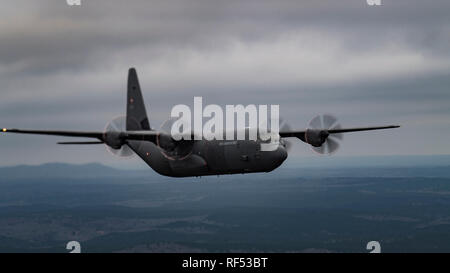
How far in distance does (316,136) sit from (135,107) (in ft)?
80.6

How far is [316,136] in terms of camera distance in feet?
166

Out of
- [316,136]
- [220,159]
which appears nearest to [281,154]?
[316,136]

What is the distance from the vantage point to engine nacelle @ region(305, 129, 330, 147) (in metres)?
50.4

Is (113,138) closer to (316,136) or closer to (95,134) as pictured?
(95,134)

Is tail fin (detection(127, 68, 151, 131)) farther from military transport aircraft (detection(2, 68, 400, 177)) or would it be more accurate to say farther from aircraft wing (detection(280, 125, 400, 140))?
aircraft wing (detection(280, 125, 400, 140))

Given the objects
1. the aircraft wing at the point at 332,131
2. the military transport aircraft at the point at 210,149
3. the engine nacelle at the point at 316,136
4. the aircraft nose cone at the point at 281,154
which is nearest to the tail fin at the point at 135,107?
the military transport aircraft at the point at 210,149

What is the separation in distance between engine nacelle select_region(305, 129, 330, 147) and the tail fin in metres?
21.2

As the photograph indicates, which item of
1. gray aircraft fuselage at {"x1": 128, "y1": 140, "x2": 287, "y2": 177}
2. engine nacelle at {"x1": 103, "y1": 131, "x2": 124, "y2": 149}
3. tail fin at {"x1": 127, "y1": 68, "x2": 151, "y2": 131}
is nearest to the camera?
engine nacelle at {"x1": 103, "y1": 131, "x2": 124, "y2": 149}

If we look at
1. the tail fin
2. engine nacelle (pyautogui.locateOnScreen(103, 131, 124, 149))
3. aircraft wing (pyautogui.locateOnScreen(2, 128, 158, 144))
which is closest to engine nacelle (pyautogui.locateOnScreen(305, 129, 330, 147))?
aircraft wing (pyautogui.locateOnScreen(2, 128, 158, 144))

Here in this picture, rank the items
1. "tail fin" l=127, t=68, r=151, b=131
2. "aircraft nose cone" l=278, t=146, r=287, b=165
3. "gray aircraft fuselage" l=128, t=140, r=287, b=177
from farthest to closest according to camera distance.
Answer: "tail fin" l=127, t=68, r=151, b=131 < "gray aircraft fuselage" l=128, t=140, r=287, b=177 < "aircraft nose cone" l=278, t=146, r=287, b=165

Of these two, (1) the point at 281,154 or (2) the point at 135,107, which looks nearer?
(1) the point at 281,154

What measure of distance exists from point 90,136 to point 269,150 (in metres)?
16.8
